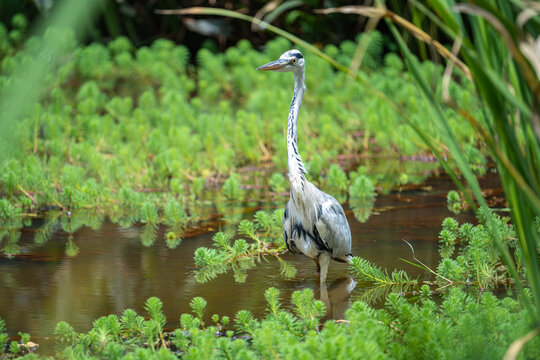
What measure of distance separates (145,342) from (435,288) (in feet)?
5.85

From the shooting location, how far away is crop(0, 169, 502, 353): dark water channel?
404cm

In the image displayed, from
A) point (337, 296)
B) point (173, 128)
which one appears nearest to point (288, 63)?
point (337, 296)

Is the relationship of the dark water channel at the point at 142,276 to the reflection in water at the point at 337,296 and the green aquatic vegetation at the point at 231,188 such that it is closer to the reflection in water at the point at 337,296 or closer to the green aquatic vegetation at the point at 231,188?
the reflection in water at the point at 337,296

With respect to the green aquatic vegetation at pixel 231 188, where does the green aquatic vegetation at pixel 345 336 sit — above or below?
above

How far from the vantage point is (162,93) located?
1059cm

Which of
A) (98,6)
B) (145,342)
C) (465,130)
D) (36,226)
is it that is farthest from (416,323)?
(465,130)

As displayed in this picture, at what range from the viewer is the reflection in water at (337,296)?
412cm

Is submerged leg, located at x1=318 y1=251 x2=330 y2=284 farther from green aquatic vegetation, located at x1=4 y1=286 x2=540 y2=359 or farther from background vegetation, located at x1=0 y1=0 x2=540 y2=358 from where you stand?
green aquatic vegetation, located at x1=4 y1=286 x2=540 y2=359

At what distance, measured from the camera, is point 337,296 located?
434 cm

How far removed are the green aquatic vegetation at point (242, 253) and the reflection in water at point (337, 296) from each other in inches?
13.5

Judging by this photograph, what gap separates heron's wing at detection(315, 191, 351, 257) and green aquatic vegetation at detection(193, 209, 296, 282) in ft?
1.40

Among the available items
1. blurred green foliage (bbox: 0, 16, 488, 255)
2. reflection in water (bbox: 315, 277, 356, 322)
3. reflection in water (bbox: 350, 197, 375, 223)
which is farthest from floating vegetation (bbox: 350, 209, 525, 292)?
blurred green foliage (bbox: 0, 16, 488, 255)

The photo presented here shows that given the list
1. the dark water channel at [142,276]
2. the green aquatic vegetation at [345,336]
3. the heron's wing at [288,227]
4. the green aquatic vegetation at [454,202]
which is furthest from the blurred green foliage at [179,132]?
the green aquatic vegetation at [345,336]

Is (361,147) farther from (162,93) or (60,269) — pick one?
(60,269)
